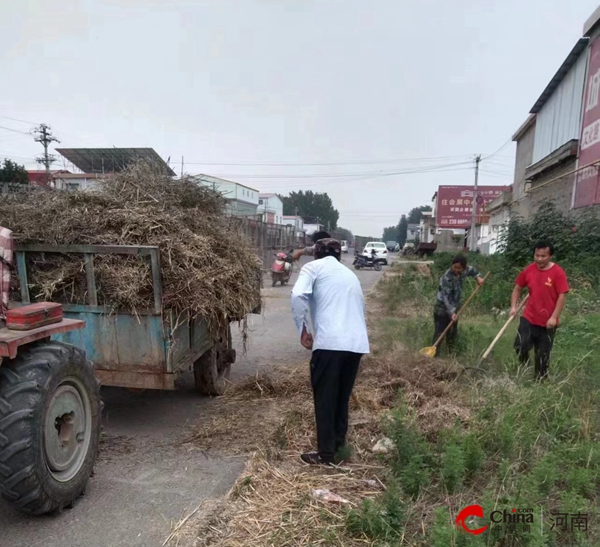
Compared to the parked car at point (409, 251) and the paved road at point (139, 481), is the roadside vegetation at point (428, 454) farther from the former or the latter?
the parked car at point (409, 251)

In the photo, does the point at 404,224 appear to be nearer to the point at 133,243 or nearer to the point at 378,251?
the point at 378,251

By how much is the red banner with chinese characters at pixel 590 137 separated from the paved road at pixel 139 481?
33.0ft

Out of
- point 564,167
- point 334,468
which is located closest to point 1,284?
point 334,468

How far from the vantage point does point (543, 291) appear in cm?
510

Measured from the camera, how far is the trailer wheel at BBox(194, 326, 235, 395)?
198 inches

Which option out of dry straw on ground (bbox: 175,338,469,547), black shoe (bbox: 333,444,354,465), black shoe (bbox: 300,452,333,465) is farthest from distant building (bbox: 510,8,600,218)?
black shoe (bbox: 300,452,333,465)

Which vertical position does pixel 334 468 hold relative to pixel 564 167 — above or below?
below

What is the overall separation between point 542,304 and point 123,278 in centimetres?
431

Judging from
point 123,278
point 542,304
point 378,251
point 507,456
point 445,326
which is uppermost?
point 123,278

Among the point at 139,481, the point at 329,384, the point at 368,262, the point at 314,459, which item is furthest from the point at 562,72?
the point at 368,262

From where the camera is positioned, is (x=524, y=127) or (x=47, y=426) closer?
(x=47, y=426)

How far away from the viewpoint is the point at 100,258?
387 cm

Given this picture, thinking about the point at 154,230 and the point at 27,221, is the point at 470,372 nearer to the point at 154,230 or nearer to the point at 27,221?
the point at 154,230

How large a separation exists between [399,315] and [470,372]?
529 cm
